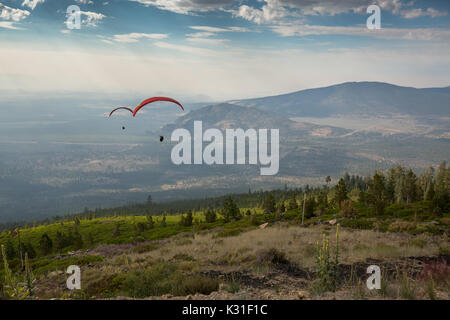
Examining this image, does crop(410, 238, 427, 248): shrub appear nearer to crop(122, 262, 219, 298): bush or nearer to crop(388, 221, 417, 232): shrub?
crop(388, 221, 417, 232): shrub

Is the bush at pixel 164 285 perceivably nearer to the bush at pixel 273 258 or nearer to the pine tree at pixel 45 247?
the bush at pixel 273 258

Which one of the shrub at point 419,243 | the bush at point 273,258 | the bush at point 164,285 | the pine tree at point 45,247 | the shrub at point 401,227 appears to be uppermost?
the bush at point 164,285

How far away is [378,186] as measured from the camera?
A: 58625 millimetres

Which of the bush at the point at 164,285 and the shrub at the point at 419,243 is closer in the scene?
the bush at the point at 164,285

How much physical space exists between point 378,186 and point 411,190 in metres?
9.26

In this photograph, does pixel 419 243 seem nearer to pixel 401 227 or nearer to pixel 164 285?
pixel 401 227

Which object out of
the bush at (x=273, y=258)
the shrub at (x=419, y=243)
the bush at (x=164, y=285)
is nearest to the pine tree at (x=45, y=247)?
the bush at (x=164, y=285)

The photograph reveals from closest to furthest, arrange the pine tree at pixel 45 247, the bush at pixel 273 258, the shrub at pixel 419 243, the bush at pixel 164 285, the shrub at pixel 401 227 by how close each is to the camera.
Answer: the bush at pixel 164 285 → the bush at pixel 273 258 → the shrub at pixel 419 243 → the shrub at pixel 401 227 → the pine tree at pixel 45 247

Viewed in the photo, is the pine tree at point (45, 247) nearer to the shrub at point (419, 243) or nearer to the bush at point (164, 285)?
the bush at point (164, 285)

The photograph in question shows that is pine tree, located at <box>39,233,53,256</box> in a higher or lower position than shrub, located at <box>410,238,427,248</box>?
lower

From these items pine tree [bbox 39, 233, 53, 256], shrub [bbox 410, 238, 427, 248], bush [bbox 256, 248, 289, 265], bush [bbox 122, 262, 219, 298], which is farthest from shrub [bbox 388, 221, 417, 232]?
pine tree [bbox 39, 233, 53, 256]

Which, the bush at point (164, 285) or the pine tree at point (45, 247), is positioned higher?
the bush at point (164, 285)

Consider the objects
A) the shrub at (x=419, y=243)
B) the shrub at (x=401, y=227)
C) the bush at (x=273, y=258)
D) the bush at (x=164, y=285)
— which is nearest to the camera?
the bush at (x=164, y=285)
